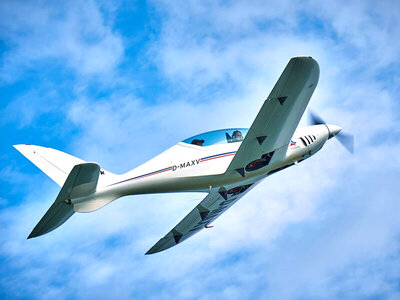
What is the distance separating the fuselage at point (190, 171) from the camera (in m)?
17.0

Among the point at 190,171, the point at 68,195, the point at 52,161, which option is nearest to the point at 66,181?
the point at 68,195

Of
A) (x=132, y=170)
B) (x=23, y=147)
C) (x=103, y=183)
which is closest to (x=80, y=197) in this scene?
(x=103, y=183)

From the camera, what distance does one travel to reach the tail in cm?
1524

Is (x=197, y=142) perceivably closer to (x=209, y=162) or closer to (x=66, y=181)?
(x=209, y=162)

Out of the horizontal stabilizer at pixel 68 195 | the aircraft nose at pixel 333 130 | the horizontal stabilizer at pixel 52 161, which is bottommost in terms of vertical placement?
the horizontal stabilizer at pixel 68 195

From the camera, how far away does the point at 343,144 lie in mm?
21453

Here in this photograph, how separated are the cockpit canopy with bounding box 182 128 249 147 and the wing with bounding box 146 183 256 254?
2.92 metres

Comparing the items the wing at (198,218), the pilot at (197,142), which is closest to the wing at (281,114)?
the pilot at (197,142)

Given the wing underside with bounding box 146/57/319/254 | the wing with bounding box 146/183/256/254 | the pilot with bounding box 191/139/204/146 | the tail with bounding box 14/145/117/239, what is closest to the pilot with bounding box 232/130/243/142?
the wing underside with bounding box 146/57/319/254

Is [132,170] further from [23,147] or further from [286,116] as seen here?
[286,116]

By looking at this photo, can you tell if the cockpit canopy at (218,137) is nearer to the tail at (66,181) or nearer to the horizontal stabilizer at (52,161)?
the tail at (66,181)

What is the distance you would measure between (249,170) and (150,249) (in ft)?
20.9

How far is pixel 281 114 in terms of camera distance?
650 inches

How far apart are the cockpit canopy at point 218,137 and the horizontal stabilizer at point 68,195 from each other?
3.89 metres
